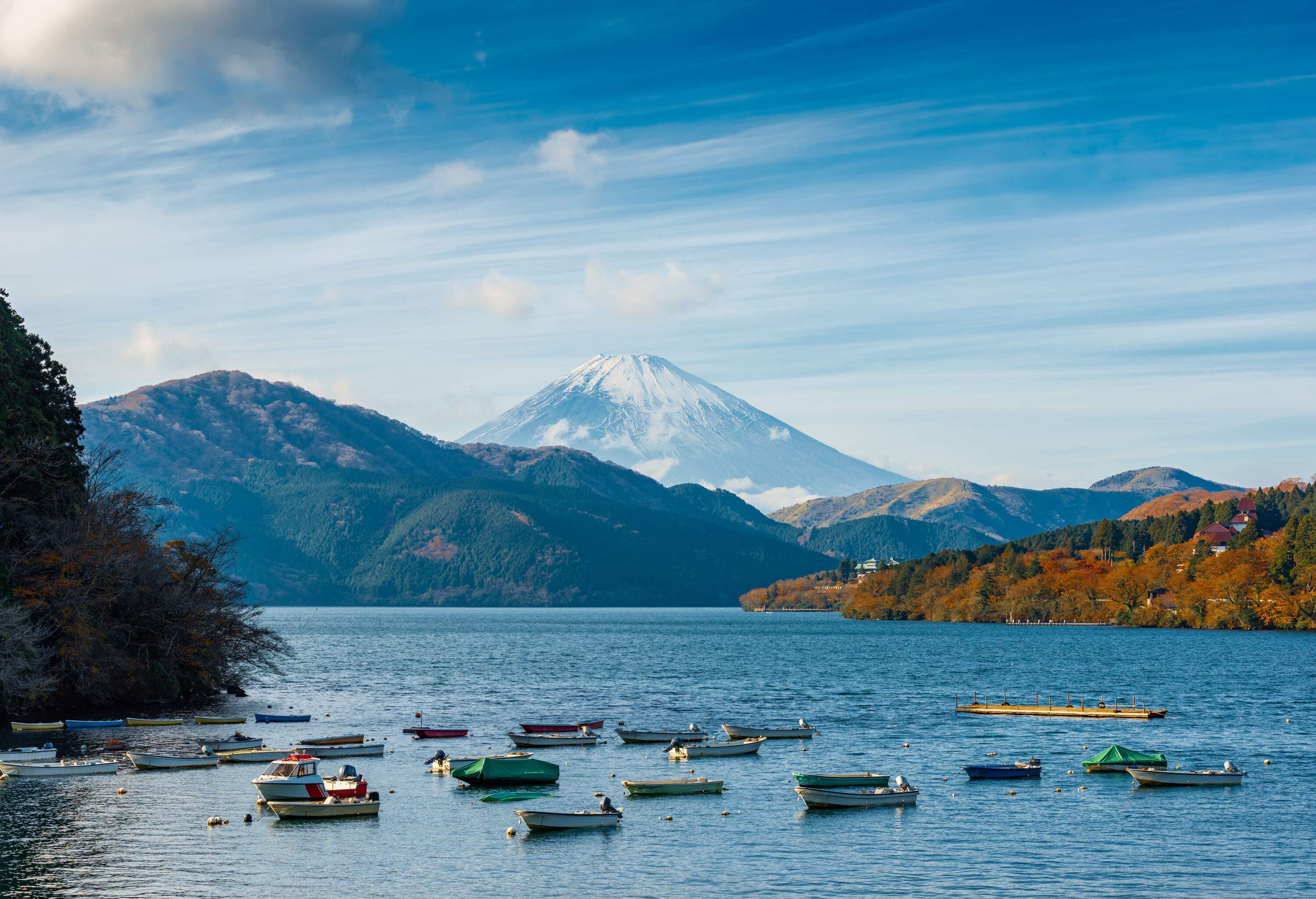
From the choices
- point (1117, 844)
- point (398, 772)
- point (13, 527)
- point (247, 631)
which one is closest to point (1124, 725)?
point (1117, 844)

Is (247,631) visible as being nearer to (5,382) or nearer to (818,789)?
(5,382)

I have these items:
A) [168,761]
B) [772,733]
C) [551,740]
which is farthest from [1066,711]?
[168,761]

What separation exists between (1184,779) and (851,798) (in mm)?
19907

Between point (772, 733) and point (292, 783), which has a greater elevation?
point (292, 783)

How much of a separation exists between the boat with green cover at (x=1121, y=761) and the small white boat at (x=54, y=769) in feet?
179

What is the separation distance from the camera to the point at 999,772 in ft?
216

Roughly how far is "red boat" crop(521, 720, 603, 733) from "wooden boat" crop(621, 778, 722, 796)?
2017cm

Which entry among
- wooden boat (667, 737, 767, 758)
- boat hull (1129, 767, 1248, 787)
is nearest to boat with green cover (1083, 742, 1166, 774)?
boat hull (1129, 767, 1248, 787)

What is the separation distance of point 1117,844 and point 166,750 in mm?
53636

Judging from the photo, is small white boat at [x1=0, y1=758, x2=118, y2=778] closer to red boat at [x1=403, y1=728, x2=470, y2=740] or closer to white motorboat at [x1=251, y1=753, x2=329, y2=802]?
white motorboat at [x1=251, y1=753, x2=329, y2=802]

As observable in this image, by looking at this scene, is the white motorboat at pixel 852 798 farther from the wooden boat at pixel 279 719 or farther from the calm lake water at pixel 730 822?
the wooden boat at pixel 279 719

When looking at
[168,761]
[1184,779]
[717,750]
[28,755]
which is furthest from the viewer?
[717,750]

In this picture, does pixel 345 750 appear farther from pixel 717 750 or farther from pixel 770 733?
pixel 770 733

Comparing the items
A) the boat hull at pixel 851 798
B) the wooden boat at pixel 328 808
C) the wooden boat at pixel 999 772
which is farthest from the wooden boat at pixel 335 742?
the wooden boat at pixel 999 772
